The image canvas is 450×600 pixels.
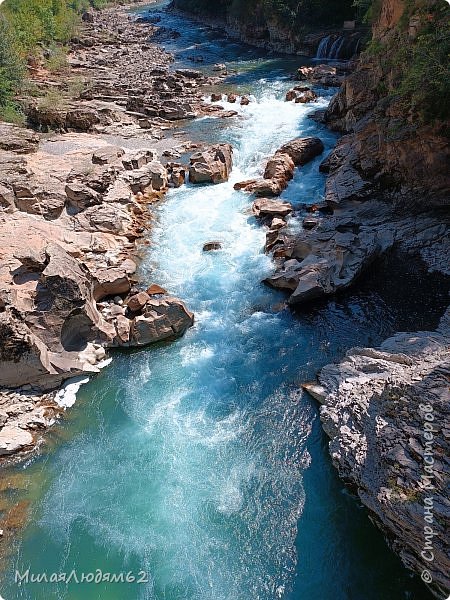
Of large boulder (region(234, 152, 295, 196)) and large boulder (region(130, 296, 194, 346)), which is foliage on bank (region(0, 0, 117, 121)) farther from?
large boulder (region(130, 296, 194, 346))

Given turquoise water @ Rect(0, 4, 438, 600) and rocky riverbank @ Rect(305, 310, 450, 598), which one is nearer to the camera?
rocky riverbank @ Rect(305, 310, 450, 598)

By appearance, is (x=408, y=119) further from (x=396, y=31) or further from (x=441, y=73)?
(x=396, y=31)

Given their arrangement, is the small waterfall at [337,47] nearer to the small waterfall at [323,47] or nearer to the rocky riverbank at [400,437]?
the small waterfall at [323,47]

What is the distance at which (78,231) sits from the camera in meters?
13.6

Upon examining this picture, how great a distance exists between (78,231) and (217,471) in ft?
28.1

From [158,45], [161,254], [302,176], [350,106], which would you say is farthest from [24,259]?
[158,45]

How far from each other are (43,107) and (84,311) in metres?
14.1

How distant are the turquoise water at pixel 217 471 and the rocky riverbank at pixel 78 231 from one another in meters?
0.68

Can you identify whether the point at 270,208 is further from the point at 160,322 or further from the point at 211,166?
the point at 160,322

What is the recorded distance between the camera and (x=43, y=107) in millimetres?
20188

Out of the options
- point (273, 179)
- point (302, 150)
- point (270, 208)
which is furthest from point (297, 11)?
point (270, 208)

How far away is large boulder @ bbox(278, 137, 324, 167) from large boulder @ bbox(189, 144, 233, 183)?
2.23 meters

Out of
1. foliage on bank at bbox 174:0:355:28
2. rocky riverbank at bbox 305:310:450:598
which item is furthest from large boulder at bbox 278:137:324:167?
foliage on bank at bbox 174:0:355:28

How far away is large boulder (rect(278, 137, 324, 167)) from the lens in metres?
17.5
